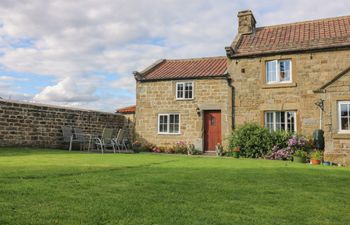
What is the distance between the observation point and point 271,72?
56.9ft

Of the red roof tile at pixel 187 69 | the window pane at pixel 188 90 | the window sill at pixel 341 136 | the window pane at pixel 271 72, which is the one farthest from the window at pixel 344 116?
the window pane at pixel 188 90

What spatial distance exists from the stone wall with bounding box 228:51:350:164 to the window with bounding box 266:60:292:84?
24 centimetres

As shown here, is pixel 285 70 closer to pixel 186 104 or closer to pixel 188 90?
pixel 188 90

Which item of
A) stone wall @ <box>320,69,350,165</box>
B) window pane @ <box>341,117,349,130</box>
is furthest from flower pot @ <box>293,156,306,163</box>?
window pane @ <box>341,117,349,130</box>

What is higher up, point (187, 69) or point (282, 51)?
point (282, 51)

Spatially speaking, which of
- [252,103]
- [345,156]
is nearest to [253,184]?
[345,156]

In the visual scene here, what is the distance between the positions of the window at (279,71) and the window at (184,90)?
443cm

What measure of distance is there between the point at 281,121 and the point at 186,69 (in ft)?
22.4

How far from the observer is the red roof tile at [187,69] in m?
19.5

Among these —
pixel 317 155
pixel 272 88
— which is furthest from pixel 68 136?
pixel 317 155

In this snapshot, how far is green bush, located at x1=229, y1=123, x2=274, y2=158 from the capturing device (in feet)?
52.2

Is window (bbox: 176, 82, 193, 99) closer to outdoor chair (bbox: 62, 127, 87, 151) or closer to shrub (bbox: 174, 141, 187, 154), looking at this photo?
shrub (bbox: 174, 141, 187, 154)

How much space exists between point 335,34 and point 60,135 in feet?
46.9

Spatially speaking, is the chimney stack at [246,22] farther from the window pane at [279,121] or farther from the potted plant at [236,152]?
the potted plant at [236,152]
